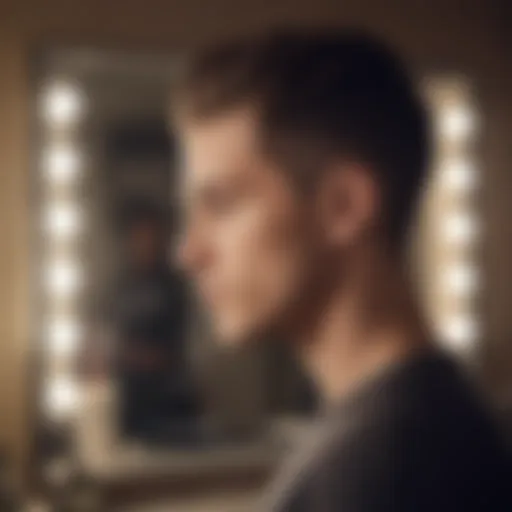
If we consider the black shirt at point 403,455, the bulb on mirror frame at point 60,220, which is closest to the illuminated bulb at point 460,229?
the black shirt at point 403,455

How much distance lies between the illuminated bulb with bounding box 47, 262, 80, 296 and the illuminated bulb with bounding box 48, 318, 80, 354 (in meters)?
0.03

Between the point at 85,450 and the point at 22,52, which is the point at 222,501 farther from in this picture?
the point at 22,52

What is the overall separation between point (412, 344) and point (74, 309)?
1.03ft

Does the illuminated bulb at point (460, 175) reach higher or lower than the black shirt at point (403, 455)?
higher

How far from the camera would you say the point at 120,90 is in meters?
0.83

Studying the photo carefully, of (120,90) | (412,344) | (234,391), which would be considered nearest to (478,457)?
(412,344)

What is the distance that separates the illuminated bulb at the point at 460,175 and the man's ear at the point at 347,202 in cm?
9

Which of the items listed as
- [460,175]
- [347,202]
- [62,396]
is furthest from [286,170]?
[62,396]

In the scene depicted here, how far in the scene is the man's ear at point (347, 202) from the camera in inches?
31.0

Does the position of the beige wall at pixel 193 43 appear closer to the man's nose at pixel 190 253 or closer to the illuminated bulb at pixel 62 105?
the illuminated bulb at pixel 62 105

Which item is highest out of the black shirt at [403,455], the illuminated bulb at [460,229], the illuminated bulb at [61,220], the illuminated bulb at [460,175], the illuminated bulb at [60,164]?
the illuminated bulb at [60,164]

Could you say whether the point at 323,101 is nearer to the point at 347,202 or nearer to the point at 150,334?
the point at 347,202

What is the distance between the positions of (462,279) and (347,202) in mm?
155

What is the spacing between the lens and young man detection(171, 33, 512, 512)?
2.52ft
